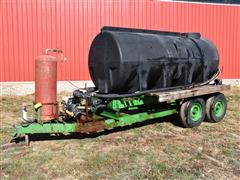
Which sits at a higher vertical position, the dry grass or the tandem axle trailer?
the tandem axle trailer

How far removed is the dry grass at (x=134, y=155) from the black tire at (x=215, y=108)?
501mm

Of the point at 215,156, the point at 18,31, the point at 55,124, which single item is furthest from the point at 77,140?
the point at 18,31

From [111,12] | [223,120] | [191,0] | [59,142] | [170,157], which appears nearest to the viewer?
[170,157]

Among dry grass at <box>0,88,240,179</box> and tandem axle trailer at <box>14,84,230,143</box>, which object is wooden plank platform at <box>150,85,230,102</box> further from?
dry grass at <box>0,88,240,179</box>

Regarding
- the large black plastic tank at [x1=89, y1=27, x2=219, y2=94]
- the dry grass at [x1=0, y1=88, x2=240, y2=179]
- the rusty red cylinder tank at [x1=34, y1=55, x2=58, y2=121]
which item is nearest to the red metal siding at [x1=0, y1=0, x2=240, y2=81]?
the dry grass at [x1=0, y1=88, x2=240, y2=179]

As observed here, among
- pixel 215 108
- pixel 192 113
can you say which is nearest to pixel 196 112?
pixel 192 113

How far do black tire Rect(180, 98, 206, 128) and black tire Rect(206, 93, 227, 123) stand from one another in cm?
18

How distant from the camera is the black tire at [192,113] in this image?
7555 millimetres

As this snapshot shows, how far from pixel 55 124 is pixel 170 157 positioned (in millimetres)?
2175

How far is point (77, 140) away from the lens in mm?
6609

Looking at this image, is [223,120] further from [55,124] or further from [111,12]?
[111,12]

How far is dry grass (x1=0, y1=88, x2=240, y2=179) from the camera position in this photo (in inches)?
200

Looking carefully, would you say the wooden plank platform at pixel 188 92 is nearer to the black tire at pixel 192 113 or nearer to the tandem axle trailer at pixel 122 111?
the tandem axle trailer at pixel 122 111

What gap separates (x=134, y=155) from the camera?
5.84 meters
